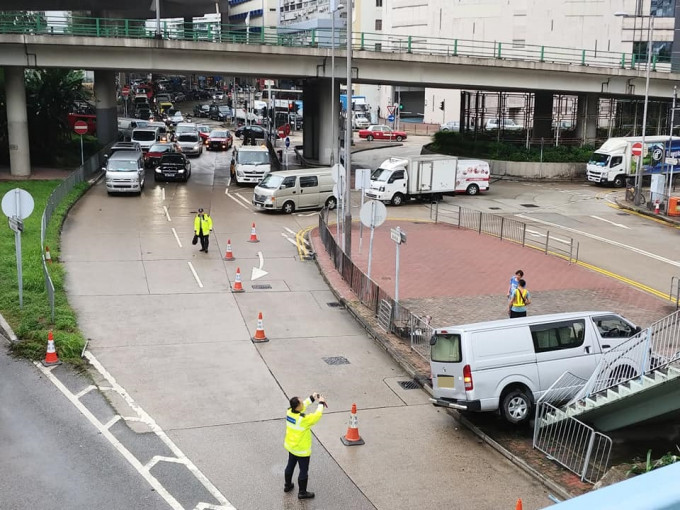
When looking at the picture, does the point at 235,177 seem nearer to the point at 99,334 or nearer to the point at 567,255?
the point at 567,255

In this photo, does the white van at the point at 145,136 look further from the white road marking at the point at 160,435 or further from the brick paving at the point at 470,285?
the white road marking at the point at 160,435

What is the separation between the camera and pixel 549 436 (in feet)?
41.9

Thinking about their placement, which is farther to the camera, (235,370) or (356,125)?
(356,125)

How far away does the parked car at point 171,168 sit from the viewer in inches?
1682

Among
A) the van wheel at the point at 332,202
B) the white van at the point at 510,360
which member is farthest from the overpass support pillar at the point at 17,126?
the white van at the point at 510,360

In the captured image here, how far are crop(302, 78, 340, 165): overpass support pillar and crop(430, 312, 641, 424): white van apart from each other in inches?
1202

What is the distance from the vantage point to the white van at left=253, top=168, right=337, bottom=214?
34.8 meters

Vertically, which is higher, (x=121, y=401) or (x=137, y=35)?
(x=137, y=35)

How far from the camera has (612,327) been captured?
14.6 metres

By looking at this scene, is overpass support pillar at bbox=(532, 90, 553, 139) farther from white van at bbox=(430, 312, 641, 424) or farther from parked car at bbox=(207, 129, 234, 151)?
white van at bbox=(430, 312, 641, 424)

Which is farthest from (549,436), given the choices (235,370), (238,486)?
(235,370)

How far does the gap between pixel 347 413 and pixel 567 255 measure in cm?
1611

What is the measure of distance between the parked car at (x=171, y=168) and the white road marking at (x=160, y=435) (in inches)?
1068

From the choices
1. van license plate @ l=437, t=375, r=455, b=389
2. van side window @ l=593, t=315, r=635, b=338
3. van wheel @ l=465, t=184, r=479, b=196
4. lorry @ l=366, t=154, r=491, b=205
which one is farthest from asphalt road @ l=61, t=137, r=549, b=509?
van wheel @ l=465, t=184, r=479, b=196
